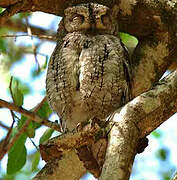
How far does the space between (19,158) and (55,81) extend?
1.74 feet

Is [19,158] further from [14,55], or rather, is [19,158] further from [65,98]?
[14,55]

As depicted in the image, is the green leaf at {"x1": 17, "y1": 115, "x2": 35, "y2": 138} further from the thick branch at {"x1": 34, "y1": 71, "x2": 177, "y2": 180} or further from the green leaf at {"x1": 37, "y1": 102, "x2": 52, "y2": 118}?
the thick branch at {"x1": 34, "y1": 71, "x2": 177, "y2": 180}

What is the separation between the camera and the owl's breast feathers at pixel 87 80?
2777 mm

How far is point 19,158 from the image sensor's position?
2889mm

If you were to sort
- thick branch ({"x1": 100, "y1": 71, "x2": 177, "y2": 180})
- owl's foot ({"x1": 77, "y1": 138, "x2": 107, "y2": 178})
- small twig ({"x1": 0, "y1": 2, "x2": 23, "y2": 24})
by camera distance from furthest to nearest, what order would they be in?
small twig ({"x1": 0, "y1": 2, "x2": 23, "y2": 24}), owl's foot ({"x1": 77, "y1": 138, "x2": 107, "y2": 178}), thick branch ({"x1": 100, "y1": 71, "x2": 177, "y2": 180})

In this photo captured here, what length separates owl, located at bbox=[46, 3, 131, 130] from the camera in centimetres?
278

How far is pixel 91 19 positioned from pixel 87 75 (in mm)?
479

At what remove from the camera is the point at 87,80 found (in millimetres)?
2750

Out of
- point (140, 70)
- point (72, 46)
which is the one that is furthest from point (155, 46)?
point (72, 46)

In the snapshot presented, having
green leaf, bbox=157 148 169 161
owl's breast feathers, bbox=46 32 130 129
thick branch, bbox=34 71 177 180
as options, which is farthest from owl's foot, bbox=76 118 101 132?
green leaf, bbox=157 148 169 161

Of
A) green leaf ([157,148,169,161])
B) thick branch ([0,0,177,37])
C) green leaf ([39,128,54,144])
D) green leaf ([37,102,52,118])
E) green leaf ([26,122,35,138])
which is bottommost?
green leaf ([157,148,169,161])

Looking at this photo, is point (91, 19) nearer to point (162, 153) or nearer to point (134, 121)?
point (134, 121)

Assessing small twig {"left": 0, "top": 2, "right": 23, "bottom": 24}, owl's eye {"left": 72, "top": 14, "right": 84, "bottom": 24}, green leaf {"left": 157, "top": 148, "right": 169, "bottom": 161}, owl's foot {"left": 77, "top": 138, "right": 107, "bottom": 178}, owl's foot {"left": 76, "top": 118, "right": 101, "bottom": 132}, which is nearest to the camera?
owl's foot {"left": 76, "top": 118, "right": 101, "bottom": 132}

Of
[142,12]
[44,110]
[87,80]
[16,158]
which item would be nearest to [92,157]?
[87,80]
